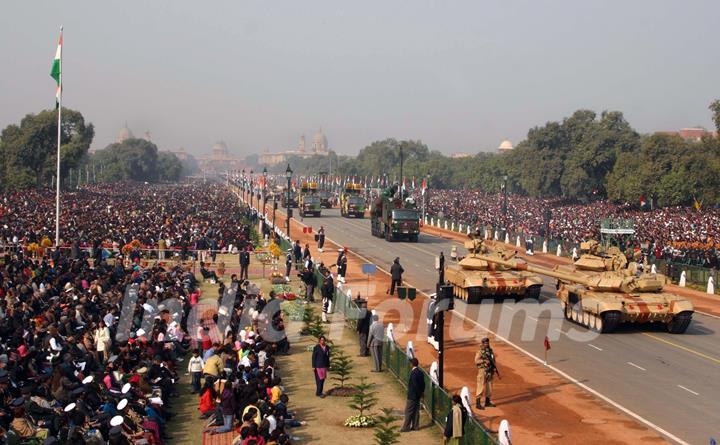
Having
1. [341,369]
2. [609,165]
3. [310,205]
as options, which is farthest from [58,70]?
[609,165]

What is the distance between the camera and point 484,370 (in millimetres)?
18578

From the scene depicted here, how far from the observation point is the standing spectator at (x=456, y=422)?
15.0 meters

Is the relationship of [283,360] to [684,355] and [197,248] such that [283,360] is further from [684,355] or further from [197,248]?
[197,248]

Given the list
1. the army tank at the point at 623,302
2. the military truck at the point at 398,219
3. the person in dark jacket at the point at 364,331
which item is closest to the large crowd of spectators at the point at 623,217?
the military truck at the point at 398,219

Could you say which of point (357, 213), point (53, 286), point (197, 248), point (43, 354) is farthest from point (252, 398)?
point (357, 213)

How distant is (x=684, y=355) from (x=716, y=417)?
21.4ft

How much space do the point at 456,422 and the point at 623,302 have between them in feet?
43.3

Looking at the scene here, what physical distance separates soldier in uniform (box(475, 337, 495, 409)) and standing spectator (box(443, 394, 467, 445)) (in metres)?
3.22

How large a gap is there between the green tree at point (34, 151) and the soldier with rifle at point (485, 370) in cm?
10000

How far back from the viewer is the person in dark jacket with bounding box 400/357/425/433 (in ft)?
55.5

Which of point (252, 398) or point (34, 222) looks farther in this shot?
point (34, 222)

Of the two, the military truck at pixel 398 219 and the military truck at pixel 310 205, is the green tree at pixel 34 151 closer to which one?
the military truck at pixel 310 205

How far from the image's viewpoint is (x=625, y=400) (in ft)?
63.7

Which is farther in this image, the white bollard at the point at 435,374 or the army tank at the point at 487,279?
the army tank at the point at 487,279
